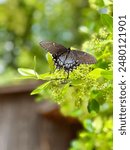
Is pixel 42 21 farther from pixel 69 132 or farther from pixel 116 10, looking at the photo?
pixel 116 10

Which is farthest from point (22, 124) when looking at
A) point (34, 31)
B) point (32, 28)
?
point (34, 31)

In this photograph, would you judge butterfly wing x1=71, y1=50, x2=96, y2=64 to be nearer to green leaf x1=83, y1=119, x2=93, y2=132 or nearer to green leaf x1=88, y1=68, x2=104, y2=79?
green leaf x1=88, y1=68, x2=104, y2=79

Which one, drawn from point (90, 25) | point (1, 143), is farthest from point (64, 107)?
point (1, 143)

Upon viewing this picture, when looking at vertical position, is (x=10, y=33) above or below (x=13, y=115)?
above

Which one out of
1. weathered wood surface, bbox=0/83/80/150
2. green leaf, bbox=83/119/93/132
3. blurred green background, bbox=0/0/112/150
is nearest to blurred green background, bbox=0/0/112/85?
blurred green background, bbox=0/0/112/150

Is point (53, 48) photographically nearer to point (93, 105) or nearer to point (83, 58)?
point (83, 58)

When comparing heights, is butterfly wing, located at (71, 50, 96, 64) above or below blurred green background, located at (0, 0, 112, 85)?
below

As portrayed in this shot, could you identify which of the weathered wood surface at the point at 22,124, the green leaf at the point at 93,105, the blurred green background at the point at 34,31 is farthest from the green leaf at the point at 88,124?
the blurred green background at the point at 34,31

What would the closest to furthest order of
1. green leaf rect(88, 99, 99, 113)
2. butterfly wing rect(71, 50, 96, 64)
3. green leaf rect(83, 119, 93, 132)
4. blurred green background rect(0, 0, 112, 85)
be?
1. butterfly wing rect(71, 50, 96, 64)
2. green leaf rect(88, 99, 99, 113)
3. green leaf rect(83, 119, 93, 132)
4. blurred green background rect(0, 0, 112, 85)
